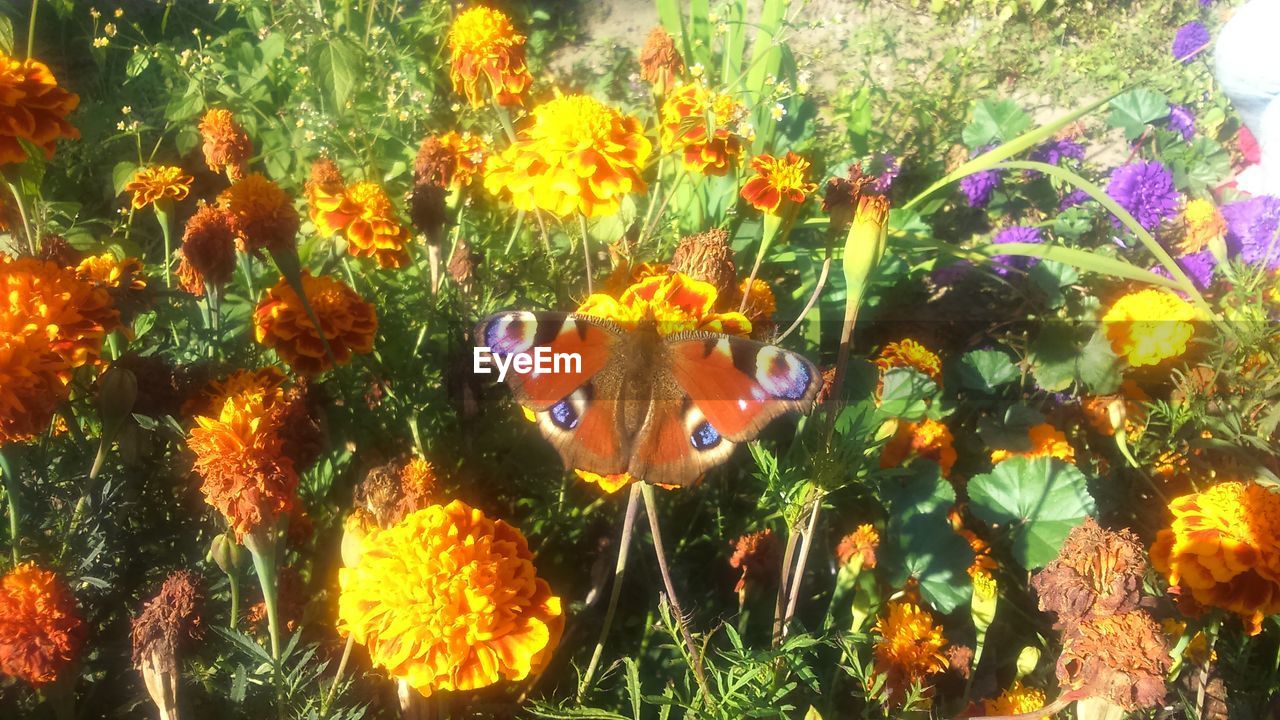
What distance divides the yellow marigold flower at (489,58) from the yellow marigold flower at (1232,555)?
1.70 metres

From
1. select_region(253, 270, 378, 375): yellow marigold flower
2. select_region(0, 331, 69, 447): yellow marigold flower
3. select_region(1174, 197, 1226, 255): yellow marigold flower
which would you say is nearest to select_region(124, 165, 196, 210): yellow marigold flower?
select_region(253, 270, 378, 375): yellow marigold flower

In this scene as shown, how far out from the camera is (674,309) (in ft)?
4.22

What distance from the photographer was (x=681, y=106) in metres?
1.90

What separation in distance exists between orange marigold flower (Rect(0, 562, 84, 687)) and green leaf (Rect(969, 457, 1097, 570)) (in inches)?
68.1

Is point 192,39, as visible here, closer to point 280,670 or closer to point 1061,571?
point 280,670

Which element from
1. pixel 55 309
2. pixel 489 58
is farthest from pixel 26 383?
pixel 489 58

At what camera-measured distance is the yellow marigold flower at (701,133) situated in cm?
180

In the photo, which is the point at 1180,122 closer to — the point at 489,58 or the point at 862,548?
the point at 862,548

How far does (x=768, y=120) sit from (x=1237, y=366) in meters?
1.49

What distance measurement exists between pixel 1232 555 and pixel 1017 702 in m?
0.44

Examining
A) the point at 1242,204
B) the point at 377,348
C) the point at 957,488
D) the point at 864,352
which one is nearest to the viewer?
the point at 377,348

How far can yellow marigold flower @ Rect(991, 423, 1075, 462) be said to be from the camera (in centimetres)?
186

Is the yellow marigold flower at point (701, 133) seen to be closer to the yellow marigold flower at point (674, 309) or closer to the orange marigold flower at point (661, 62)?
the orange marigold flower at point (661, 62)

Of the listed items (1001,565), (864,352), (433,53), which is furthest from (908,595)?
(433,53)
